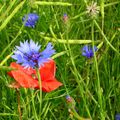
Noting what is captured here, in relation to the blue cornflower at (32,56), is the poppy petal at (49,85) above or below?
below

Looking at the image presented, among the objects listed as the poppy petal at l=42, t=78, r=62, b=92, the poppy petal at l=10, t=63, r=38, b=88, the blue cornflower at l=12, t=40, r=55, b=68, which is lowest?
the poppy petal at l=42, t=78, r=62, b=92

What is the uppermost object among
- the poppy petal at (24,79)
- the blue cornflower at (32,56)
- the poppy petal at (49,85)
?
the blue cornflower at (32,56)

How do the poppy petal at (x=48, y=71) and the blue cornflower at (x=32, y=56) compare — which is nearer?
the blue cornflower at (x=32, y=56)

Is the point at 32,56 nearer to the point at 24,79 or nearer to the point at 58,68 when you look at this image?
the point at 24,79

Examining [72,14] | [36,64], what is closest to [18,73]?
[36,64]

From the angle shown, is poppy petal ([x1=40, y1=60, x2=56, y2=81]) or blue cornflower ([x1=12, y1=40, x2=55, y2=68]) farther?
poppy petal ([x1=40, y1=60, x2=56, y2=81])

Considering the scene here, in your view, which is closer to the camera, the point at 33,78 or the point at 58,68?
the point at 33,78

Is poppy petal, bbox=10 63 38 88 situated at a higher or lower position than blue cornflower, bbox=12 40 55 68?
lower

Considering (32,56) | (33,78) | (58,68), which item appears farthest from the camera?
(58,68)

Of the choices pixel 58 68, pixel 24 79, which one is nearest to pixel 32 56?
pixel 24 79
